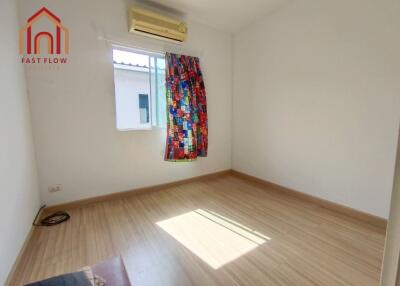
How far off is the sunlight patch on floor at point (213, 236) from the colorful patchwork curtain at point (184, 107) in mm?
1040

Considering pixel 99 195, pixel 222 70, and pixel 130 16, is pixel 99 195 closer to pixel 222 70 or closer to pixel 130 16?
pixel 130 16

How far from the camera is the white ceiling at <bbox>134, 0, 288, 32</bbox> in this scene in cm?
255

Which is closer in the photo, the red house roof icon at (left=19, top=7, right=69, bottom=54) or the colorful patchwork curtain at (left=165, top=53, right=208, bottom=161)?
the red house roof icon at (left=19, top=7, right=69, bottom=54)

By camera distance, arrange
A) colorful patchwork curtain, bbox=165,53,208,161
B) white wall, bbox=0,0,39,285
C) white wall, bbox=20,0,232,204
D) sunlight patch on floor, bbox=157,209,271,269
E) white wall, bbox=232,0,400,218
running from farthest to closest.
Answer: colorful patchwork curtain, bbox=165,53,208,161 < white wall, bbox=20,0,232,204 < white wall, bbox=232,0,400,218 < sunlight patch on floor, bbox=157,209,271,269 < white wall, bbox=0,0,39,285

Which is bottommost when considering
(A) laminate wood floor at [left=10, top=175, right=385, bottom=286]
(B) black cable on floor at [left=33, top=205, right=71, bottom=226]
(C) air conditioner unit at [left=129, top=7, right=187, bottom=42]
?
(A) laminate wood floor at [left=10, top=175, right=385, bottom=286]

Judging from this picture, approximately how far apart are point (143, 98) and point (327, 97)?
2526 millimetres

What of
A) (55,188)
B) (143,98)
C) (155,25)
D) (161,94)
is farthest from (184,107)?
(55,188)

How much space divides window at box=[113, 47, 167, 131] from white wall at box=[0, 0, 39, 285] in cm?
97

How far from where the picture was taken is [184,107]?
117 inches

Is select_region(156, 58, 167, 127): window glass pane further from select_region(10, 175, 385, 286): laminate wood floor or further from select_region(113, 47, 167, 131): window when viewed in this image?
select_region(10, 175, 385, 286): laminate wood floor

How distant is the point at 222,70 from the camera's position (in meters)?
3.43

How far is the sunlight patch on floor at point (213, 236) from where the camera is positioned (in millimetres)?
1604

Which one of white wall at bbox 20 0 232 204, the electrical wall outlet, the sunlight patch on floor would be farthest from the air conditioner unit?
the sunlight patch on floor

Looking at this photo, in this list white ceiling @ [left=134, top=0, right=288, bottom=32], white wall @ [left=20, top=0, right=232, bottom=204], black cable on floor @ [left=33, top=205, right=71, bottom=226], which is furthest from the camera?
white ceiling @ [left=134, top=0, right=288, bottom=32]
